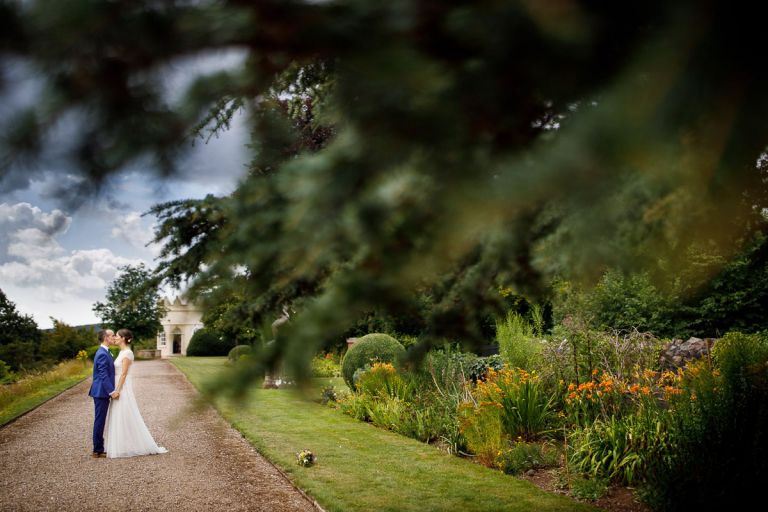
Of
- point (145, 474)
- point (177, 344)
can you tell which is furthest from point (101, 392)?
point (177, 344)

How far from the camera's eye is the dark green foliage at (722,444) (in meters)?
4.03

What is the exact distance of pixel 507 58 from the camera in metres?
1.09

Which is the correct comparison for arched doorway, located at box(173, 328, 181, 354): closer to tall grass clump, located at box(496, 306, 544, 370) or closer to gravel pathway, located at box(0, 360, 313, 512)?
gravel pathway, located at box(0, 360, 313, 512)

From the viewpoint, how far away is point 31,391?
14.9m

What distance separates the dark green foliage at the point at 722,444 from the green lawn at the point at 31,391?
432 inches

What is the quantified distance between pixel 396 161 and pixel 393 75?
0.74 ft

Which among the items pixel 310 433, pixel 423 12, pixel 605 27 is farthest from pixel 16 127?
pixel 310 433

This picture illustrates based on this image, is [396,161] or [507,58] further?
[396,161]

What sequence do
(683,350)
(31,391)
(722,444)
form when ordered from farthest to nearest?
1. (31,391)
2. (683,350)
3. (722,444)

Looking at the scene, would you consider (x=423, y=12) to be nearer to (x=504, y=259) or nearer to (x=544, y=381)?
(x=504, y=259)

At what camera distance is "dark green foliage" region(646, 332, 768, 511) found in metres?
4.03

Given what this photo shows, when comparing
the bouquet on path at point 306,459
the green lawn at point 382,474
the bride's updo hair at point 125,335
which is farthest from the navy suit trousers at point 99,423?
the bouquet on path at point 306,459

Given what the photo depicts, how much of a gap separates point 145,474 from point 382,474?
2.91m

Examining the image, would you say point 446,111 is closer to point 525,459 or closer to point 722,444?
point 722,444
